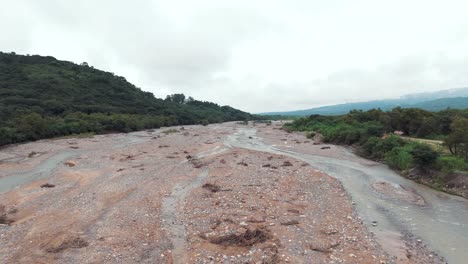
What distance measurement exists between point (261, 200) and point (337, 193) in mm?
6838

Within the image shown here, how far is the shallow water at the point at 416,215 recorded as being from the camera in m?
16.3

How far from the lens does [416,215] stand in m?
20.8

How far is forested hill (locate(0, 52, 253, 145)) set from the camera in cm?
6831

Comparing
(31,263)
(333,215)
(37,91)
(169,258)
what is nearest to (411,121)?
(333,215)

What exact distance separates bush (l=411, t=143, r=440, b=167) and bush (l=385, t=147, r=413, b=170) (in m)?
2.12

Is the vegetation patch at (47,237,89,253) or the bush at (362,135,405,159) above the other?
the vegetation patch at (47,237,89,253)

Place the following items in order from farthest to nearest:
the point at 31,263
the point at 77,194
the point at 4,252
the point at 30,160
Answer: the point at 30,160 → the point at 77,194 → the point at 4,252 → the point at 31,263

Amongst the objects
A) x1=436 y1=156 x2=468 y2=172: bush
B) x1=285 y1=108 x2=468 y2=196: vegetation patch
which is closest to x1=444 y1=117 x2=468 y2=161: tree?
x1=285 y1=108 x2=468 y2=196: vegetation patch

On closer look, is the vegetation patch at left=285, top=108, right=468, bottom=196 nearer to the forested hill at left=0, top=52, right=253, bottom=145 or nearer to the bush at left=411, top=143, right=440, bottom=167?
the bush at left=411, top=143, right=440, bottom=167

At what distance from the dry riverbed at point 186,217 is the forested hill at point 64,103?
3695 centimetres

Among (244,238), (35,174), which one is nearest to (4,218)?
(244,238)

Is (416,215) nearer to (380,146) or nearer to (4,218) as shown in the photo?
(380,146)

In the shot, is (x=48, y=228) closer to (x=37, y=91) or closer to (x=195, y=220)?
(x=195, y=220)

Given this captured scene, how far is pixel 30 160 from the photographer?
42406 millimetres
